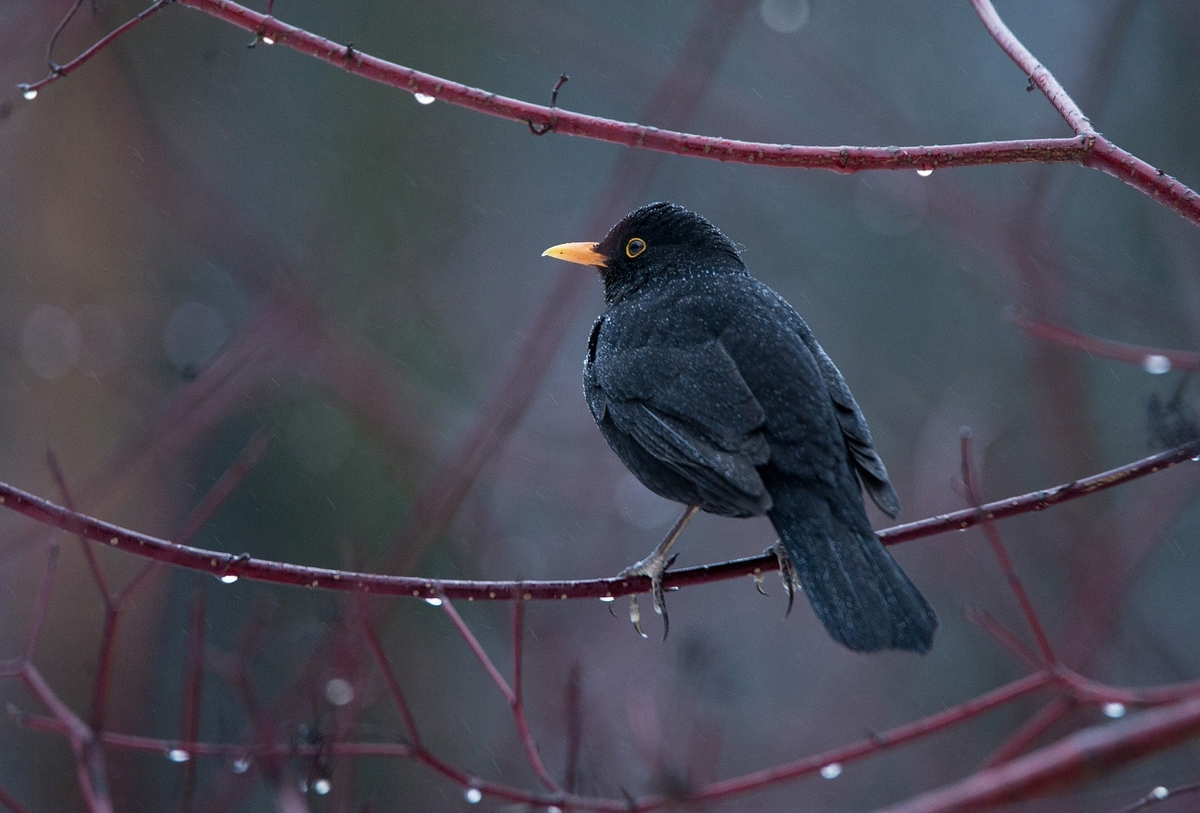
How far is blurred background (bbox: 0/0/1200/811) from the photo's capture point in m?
5.35

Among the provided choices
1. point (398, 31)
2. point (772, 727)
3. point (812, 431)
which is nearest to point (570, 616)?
point (772, 727)

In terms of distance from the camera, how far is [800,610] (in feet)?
33.3

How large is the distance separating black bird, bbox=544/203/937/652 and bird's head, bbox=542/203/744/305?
128mm

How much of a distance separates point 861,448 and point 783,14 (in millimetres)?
6897

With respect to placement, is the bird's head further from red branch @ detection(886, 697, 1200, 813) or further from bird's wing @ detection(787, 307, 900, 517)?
red branch @ detection(886, 697, 1200, 813)

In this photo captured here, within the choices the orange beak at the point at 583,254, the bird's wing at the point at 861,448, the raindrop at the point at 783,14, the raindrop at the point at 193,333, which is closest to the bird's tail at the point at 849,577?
the bird's wing at the point at 861,448

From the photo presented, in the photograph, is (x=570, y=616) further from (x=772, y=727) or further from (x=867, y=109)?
(x=867, y=109)

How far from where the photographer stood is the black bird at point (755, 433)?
10.2 feet

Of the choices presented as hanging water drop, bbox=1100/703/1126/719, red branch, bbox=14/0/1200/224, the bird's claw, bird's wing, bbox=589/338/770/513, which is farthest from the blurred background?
red branch, bbox=14/0/1200/224

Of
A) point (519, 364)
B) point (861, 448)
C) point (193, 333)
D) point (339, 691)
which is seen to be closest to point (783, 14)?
point (193, 333)

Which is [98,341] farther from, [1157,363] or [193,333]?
[1157,363]

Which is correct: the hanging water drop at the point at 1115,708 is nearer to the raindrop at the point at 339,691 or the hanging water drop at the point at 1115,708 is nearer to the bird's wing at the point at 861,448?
the bird's wing at the point at 861,448

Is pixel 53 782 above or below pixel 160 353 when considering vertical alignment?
below

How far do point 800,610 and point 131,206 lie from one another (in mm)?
6656
